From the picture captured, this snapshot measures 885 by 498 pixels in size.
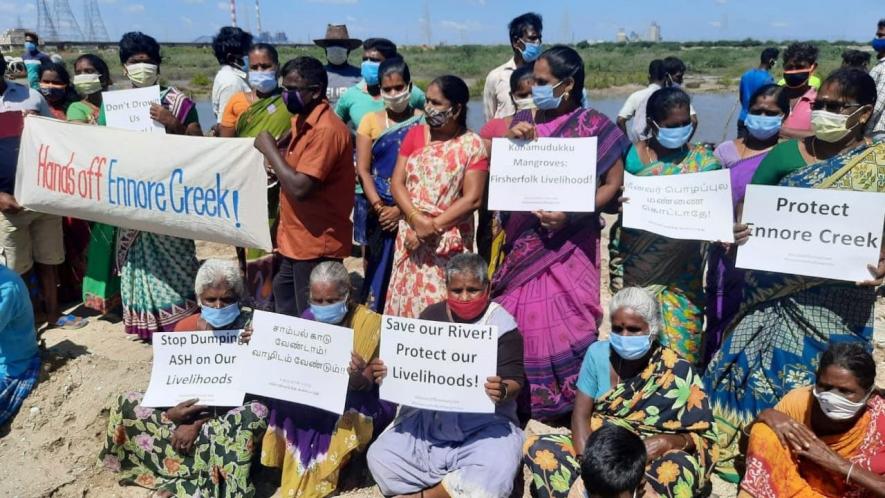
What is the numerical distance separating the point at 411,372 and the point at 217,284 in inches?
45.9

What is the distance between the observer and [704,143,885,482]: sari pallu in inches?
129

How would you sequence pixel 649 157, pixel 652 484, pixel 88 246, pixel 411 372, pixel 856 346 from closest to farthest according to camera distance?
pixel 856 346 → pixel 652 484 → pixel 411 372 → pixel 649 157 → pixel 88 246

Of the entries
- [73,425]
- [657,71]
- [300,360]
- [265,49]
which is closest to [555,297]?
[300,360]

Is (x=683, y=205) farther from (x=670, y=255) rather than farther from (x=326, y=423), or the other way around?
(x=326, y=423)

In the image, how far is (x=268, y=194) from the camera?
5090mm

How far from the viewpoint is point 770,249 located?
3.50 metres

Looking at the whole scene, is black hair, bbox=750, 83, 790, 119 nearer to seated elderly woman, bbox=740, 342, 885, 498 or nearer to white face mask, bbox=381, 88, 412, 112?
seated elderly woman, bbox=740, 342, 885, 498

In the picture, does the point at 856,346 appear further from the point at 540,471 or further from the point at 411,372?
the point at 411,372

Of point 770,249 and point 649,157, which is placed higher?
point 649,157

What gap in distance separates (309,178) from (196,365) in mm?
1168

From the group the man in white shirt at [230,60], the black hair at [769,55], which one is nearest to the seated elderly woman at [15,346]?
the man in white shirt at [230,60]

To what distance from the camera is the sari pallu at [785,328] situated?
3285mm

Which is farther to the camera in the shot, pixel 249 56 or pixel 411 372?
pixel 249 56

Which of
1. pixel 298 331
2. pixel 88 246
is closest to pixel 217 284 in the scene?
pixel 298 331
